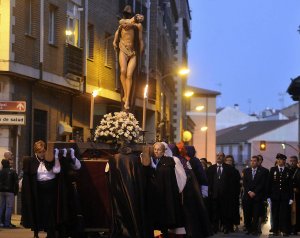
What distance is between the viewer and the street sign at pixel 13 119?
26.3 metres

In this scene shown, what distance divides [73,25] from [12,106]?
24.9ft

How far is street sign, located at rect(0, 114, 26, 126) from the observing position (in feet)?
86.3

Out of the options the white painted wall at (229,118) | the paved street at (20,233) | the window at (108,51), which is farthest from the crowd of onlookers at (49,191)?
the white painted wall at (229,118)

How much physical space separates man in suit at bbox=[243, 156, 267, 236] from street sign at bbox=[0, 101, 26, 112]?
264 inches

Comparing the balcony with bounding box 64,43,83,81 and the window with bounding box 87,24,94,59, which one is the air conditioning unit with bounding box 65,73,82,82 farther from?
the window with bounding box 87,24,94,59

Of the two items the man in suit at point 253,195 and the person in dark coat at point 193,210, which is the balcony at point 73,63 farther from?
the person in dark coat at point 193,210

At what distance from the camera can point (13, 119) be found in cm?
2631

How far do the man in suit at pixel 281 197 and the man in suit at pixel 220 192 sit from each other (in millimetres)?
1269

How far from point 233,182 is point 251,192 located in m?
1.06

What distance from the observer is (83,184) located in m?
16.9

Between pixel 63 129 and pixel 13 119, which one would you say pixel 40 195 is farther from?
pixel 63 129

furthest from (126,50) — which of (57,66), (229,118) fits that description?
(229,118)

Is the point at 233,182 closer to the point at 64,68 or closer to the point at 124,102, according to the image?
the point at 124,102

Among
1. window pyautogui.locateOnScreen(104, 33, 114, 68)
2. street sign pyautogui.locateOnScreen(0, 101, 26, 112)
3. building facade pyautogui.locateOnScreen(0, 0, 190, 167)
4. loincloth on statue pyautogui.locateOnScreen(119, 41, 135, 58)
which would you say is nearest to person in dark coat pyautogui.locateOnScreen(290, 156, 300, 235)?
building facade pyautogui.locateOnScreen(0, 0, 190, 167)
